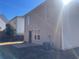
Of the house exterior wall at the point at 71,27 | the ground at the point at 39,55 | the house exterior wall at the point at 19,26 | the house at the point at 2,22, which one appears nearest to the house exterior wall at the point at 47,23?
the house exterior wall at the point at 71,27

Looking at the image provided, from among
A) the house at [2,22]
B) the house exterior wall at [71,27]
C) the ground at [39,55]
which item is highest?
the house at [2,22]

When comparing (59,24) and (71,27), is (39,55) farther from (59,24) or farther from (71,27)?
(71,27)

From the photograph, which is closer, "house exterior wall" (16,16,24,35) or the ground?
the ground

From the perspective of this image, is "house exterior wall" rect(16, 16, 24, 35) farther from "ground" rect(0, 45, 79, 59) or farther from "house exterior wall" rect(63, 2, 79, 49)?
"ground" rect(0, 45, 79, 59)

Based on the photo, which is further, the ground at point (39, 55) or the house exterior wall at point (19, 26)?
the house exterior wall at point (19, 26)

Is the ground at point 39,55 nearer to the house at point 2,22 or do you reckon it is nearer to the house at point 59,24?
the house at point 59,24

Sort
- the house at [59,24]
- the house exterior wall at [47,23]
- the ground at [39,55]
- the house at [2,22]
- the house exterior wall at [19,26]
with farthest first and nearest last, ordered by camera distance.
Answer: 1. the house at [2,22]
2. the house exterior wall at [19,26]
3. the house exterior wall at [47,23]
4. the house at [59,24]
5. the ground at [39,55]

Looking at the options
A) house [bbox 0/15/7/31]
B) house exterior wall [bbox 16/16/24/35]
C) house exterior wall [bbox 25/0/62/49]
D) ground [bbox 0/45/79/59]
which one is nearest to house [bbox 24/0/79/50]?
house exterior wall [bbox 25/0/62/49]

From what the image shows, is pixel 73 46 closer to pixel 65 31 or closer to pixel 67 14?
pixel 65 31

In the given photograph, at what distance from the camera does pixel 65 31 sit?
12664 mm

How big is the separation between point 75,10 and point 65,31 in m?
2.76

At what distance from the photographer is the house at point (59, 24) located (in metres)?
12.7

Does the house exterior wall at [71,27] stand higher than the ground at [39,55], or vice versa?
the house exterior wall at [71,27]

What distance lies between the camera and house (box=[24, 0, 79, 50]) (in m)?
12.7
